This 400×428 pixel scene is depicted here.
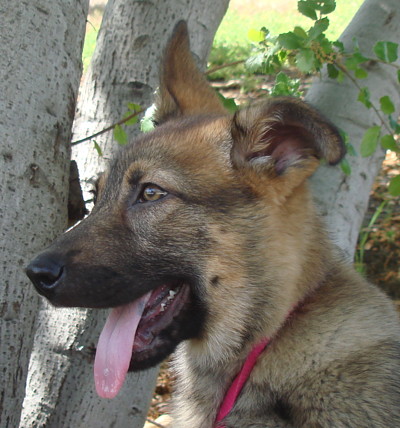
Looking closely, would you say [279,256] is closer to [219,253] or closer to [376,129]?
[219,253]

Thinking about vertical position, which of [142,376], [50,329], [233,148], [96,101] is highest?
[96,101]

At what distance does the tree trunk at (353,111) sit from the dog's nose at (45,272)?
2.19 m

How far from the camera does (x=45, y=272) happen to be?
2637 millimetres

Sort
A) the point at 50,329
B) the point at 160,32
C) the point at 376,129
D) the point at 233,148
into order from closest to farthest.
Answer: the point at 233,148, the point at 376,129, the point at 50,329, the point at 160,32

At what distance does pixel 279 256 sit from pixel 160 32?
1850 mm

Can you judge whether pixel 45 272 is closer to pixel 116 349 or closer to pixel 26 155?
pixel 116 349

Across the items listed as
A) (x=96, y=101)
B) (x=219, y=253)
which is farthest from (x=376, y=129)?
(x=96, y=101)

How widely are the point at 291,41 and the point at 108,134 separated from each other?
1386 mm

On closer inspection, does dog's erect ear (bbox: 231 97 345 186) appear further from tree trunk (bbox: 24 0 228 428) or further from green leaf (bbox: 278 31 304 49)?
tree trunk (bbox: 24 0 228 428)

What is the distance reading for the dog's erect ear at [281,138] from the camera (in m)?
2.71

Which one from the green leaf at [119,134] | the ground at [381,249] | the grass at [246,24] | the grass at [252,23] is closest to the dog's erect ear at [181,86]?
the green leaf at [119,134]

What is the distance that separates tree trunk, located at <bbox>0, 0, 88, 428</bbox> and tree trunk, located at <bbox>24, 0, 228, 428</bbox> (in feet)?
2.17

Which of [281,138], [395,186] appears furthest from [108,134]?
[395,186]

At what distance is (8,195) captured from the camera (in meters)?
2.85
